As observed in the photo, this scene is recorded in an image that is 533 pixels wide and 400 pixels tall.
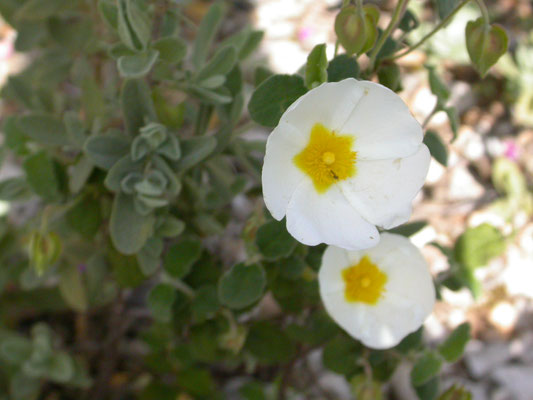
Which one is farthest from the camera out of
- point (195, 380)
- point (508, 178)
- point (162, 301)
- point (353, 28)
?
point (508, 178)

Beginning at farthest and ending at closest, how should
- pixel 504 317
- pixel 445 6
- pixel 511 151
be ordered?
pixel 511 151
pixel 504 317
pixel 445 6

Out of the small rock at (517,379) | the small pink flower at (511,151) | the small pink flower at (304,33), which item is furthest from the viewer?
the small pink flower at (304,33)

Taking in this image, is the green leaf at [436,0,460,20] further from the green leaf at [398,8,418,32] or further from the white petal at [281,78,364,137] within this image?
the white petal at [281,78,364,137]

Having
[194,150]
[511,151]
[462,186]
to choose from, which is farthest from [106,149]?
[511,151]

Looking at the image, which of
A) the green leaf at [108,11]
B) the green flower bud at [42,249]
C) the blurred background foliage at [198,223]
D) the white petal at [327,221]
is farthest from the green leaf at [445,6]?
the green flower bud at [42,249]

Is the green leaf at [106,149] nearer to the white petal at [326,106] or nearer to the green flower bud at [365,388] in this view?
the white petal at [326,106]

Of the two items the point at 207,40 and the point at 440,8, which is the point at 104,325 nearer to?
the point at 207,40

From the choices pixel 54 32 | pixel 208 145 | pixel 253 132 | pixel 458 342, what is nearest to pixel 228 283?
pixel 208 145

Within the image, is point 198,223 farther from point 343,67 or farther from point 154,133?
point 343,67
